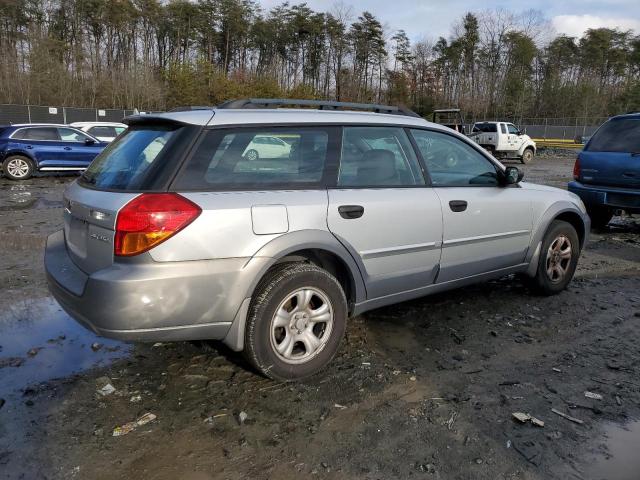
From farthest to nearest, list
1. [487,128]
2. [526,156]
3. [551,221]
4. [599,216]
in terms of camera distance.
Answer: [526,156], [487,128], [599,216], [551,221]

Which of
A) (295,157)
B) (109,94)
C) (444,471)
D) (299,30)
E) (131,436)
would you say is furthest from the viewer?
(299,30)

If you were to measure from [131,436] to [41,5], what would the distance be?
55.1 m

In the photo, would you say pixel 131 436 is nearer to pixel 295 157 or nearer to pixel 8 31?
pixel 295 157

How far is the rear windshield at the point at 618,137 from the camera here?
7716mm

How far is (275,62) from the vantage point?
5853 cm

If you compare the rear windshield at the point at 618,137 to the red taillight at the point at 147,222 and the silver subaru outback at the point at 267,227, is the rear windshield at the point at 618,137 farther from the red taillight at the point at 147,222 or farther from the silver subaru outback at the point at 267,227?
the red taillight at the point at 147,222

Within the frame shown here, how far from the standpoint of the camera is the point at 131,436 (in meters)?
2.82

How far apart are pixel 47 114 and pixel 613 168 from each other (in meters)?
32.4

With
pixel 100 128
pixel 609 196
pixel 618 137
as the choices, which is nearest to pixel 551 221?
pixel 609 196

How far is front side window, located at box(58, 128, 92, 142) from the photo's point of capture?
15.0 metres

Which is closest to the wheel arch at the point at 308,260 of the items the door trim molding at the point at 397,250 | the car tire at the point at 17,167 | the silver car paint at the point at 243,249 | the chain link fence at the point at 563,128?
the silver car paint at the point at 243,249

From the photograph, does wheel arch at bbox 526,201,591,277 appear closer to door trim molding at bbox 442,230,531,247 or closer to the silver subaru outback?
door trim molding at bbox 442,230,531,247

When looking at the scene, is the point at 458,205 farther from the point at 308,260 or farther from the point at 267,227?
the point at 267,227

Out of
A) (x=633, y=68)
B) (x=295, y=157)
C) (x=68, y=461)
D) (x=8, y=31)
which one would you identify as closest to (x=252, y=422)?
(x=68, y=461)
